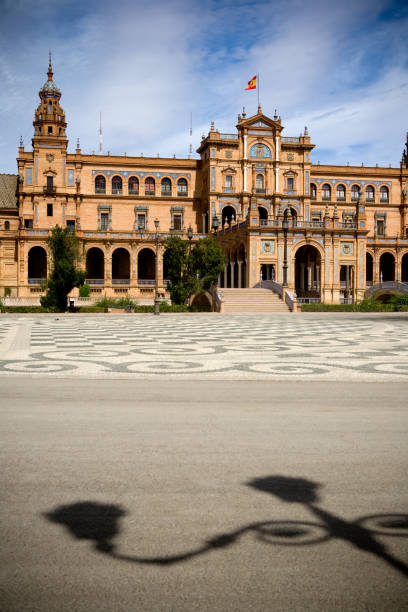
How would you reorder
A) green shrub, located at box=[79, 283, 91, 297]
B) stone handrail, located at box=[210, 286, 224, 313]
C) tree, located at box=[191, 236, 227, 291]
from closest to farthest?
1. stone handrail, located at box=[210, 286, 224, 313]
2. tree, located at box=[191, 236, 227, 291]
3. green shrub, located at box=[79, 283, 91, 297]

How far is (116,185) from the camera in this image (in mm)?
60875

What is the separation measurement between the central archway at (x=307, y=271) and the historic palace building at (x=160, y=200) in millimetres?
142

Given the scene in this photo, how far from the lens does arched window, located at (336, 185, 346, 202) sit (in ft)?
215

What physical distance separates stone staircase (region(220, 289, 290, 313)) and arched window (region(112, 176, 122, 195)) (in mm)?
27468

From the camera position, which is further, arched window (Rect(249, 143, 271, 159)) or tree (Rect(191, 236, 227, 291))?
arched window (Rect(249, 143, 271, 159))

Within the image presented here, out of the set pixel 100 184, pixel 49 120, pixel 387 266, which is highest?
pixel 49 120

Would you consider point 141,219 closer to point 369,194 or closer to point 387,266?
point 369,194

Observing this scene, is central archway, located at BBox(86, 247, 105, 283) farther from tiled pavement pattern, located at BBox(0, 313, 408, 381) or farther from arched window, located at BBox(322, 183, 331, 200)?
tiled pavement pattern, located at BBox(0, 313, 408, 381)

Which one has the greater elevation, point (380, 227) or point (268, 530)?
point (380, 227)

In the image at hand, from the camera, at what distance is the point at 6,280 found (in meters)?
55.0

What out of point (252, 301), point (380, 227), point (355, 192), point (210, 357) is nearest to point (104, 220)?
point (252, 301)

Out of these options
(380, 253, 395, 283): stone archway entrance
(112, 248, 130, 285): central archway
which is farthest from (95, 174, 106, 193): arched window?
(380, 253, 395, 283): stone archway entrance

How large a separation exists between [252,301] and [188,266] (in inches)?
192

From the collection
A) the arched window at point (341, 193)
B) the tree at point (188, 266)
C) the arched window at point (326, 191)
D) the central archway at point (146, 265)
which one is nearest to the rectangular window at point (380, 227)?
the arched window at point (341, 193)
